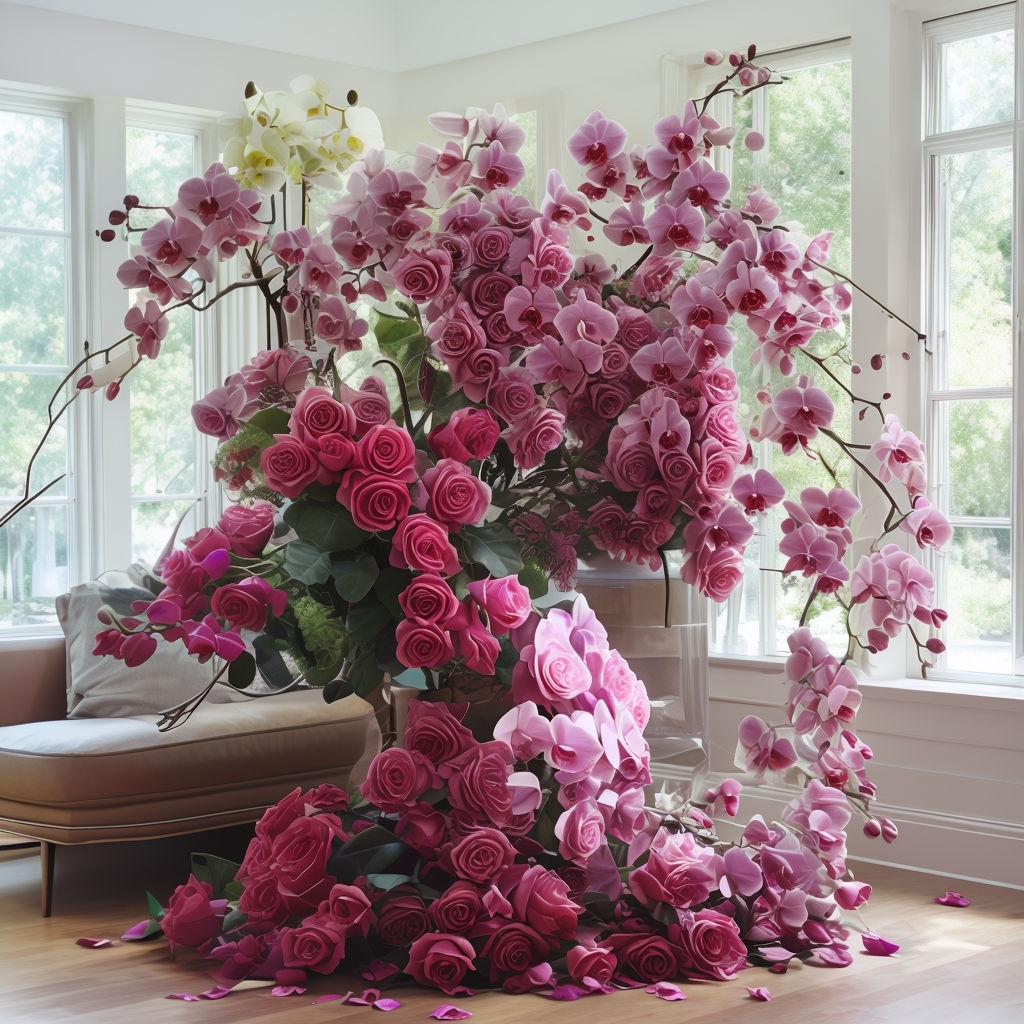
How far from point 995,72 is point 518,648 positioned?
7.68 ft

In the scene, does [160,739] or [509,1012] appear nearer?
[509,1012]

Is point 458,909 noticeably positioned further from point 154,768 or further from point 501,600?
point 154,768

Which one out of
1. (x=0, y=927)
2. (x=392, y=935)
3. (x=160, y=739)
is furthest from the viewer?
(x=160, y=739)

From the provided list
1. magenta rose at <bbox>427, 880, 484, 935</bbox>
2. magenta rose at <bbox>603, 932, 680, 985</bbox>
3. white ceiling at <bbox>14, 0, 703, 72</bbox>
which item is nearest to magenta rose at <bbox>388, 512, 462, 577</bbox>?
magenta rose at <bbox>427, 880, 484, 935</bbox>

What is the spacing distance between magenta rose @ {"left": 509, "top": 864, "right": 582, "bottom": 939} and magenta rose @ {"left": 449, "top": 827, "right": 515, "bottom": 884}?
0.07 metres

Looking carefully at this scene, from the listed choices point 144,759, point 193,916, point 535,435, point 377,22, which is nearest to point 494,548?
point 535,435

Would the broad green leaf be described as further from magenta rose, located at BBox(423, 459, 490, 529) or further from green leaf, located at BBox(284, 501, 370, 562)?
magenta rose, located at BBox(423, 459, 490, 529)

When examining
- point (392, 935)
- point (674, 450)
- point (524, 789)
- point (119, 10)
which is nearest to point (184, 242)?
point (674, 450)

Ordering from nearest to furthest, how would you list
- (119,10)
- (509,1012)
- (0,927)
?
(509,1012) < (0,927) < (119,10)

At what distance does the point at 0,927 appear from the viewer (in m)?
3.25

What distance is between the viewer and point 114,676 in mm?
3961

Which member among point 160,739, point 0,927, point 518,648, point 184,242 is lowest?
point 0,927

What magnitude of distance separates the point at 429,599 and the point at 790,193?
2.50 meters

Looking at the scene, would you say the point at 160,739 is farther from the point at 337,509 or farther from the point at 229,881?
the point at 337,509
